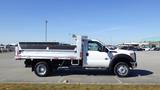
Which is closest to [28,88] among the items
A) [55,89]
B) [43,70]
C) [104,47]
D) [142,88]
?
[55,89]

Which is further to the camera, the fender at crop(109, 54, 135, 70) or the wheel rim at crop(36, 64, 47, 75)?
the fender at crop(109, 54, 135, 70)

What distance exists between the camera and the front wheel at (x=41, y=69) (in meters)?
18.5

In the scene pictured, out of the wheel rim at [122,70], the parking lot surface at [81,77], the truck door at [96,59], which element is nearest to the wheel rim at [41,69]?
the parking lot surface at [81,77]

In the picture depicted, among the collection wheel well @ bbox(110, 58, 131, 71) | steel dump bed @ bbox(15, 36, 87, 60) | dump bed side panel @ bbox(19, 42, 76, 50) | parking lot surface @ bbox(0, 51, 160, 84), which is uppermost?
dump bed side panel @ bbox(19, 42, 76, 50)

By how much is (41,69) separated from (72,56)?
6.04 feet

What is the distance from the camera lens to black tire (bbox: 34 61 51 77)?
18.5 meters

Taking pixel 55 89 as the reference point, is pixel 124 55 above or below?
above

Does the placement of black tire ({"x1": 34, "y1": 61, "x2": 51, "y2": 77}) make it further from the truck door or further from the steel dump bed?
the truck door

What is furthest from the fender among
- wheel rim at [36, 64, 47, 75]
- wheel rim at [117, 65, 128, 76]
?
wheel rim at [36, 64, 47, 75]

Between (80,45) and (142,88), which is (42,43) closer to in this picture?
(80,45)

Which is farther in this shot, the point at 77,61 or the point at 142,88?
the point at 77,61

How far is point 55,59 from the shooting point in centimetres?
1859

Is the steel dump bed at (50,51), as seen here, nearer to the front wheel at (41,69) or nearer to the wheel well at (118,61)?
the front wheel at (41,69)

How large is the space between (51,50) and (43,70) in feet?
3.84
